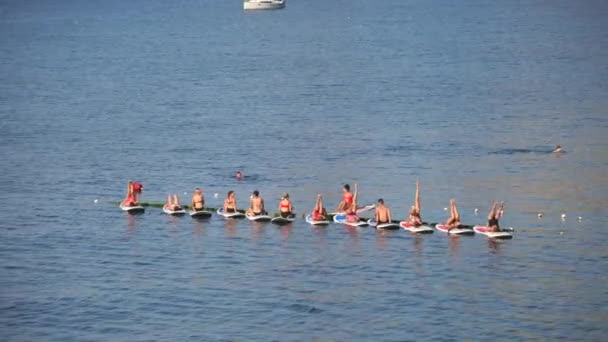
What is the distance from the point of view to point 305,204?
93.0 meters

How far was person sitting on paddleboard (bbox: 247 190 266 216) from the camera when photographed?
86.6 m

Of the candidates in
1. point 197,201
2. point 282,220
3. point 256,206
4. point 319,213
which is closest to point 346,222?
point 319,213

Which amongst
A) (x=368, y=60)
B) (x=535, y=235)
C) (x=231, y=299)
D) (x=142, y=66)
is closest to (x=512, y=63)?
(x=368, y=60)

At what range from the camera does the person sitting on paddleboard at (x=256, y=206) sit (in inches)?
3408

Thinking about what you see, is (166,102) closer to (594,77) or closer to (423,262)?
(594,77)

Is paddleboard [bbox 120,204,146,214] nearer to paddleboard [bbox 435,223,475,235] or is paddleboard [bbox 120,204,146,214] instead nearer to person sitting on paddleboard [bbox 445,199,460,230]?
paddleboard [bbox 435,223,475,235]

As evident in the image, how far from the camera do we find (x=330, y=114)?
13588cm

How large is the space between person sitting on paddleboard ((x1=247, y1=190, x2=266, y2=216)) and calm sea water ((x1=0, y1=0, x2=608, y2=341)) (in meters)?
0.87

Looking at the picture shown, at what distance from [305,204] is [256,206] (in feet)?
22.9

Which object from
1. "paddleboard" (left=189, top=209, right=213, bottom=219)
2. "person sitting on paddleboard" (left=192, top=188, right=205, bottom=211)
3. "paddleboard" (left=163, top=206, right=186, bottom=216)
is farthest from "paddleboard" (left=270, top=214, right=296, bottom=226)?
"paddleboard" (left=163, top=206, right=186, bottom=216)

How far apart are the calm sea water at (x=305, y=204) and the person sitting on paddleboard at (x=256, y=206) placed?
87cm

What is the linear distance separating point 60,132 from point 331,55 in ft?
244

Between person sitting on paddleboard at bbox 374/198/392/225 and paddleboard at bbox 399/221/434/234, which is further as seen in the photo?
person sitting on paddleboard at bbox 374/198/392/225

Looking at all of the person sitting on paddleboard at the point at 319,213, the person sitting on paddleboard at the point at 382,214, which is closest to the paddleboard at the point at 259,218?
the person sitting on paddleboard at the point at 319,213
